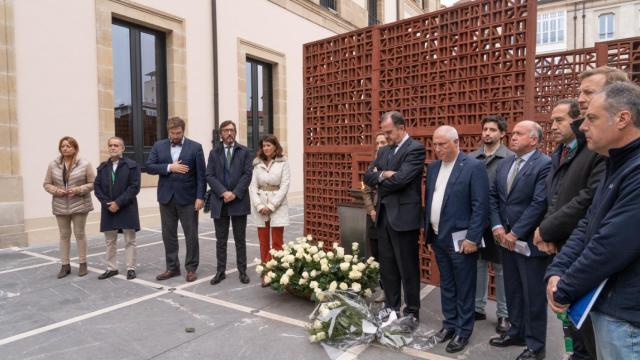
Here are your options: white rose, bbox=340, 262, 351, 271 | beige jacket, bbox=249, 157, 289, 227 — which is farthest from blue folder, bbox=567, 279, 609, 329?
beige jacket, bbox=249, 157, 289, 227

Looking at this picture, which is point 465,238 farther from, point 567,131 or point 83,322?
point 83,322

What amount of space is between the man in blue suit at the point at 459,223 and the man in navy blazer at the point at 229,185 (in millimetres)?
2577

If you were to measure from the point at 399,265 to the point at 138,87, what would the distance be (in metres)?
8.17

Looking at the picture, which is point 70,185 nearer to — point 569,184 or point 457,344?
point 457,344

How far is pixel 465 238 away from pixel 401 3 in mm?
20989

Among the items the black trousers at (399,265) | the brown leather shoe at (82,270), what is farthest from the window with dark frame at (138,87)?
the black trousers at (399,265)

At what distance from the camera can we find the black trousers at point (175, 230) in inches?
223

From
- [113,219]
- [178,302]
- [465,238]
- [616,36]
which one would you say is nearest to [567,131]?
[465,238]

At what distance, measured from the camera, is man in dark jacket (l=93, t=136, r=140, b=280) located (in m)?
5.67

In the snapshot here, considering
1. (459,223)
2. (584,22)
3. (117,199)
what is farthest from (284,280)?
(584,22)

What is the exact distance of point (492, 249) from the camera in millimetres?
4016

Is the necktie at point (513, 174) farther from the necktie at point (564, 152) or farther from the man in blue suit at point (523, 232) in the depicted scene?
the necktie at point (564, 152)

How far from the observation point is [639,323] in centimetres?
179

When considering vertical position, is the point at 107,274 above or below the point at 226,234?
below
